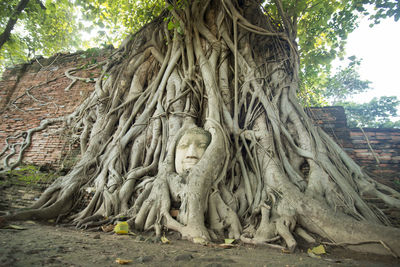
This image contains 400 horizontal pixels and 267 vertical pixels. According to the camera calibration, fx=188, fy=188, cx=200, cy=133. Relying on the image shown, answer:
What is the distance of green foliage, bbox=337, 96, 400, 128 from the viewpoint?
10430 millimetres

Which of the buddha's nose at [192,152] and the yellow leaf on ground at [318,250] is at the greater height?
the buddha's nose at [192,152]

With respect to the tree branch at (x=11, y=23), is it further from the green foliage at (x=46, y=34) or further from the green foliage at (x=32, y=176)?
the green foliage at (x=32, y=176)

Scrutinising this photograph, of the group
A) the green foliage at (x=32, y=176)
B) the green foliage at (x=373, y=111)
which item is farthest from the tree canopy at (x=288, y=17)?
the green foliage at (x=373, y=111)

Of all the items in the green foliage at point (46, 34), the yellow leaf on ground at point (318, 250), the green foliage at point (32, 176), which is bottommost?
the yellow leaf on ground at point (318, 250)

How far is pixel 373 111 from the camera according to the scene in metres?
10.9

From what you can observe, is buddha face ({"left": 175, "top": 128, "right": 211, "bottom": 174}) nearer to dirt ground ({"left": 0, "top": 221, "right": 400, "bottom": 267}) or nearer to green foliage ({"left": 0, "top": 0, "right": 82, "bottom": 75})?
dirt ground ({"left": 0, "top": 221, "right": 400, "bottom": 267})

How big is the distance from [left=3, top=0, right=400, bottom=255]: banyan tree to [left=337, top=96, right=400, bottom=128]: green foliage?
10.1 m

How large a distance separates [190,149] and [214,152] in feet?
0.96

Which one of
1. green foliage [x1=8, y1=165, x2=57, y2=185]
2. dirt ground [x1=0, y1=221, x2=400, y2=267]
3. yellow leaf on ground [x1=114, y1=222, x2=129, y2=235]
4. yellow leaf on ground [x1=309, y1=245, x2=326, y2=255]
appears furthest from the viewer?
green foliage [x1=8, y1=165, x2=57, y2=185]

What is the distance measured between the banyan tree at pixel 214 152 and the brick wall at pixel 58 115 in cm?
71

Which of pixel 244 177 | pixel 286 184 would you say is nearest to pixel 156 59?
pixel 244 177

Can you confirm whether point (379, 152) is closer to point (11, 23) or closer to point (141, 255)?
point (141, 255)

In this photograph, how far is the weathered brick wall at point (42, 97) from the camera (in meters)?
4.04

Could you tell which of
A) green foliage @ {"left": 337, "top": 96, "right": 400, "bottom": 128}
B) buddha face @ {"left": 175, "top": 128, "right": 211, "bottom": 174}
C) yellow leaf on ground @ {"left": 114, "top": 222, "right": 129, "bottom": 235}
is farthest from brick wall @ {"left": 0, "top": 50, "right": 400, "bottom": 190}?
green foliage @ {"left": 337, "top": 96, "right": 400, "bottom": 128}
